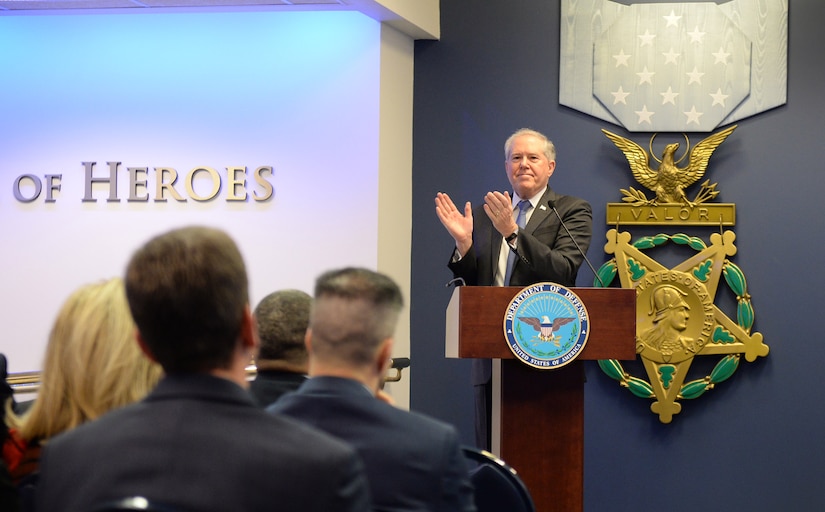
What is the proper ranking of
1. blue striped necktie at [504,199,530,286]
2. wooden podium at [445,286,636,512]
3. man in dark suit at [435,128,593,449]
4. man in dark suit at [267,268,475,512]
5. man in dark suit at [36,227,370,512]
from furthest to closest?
blue striped necktie at [504,199,530,286] < man in dark suit at [435,128,593,449] < wooden podium at [445,286,636,512] < man in dark suit at [267,268,475,512] < man in dark suit at [36,227,370,512]

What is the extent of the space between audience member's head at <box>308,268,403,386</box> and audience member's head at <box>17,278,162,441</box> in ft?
1.18

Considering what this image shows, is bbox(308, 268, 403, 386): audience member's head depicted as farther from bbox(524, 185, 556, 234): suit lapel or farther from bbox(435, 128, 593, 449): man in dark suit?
bbox(524, 185, 556, 234): suit lapel

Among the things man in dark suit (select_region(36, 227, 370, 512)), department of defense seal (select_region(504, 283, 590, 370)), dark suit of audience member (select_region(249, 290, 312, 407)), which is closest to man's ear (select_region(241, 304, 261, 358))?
man in dark suit (select_region(36, 227, 370, 512))

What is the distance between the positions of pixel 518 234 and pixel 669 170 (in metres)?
2.22

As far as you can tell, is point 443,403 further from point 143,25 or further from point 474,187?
point 143,25

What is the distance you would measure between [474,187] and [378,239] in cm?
69

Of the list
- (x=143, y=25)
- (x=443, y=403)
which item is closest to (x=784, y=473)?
(x=443, y=403)

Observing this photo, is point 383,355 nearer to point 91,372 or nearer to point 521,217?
point 91,372

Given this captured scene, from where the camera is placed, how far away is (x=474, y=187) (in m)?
6.21

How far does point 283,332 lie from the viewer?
2877mm

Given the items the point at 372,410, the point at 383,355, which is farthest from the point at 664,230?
the point at 372,410

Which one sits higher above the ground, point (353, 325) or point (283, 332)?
point (353, 325)

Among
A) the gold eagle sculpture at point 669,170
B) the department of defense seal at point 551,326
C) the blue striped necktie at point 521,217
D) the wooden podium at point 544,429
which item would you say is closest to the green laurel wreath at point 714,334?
the gold eagle sculpture at point 669,170

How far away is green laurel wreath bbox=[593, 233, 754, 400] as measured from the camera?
19.4 feet
